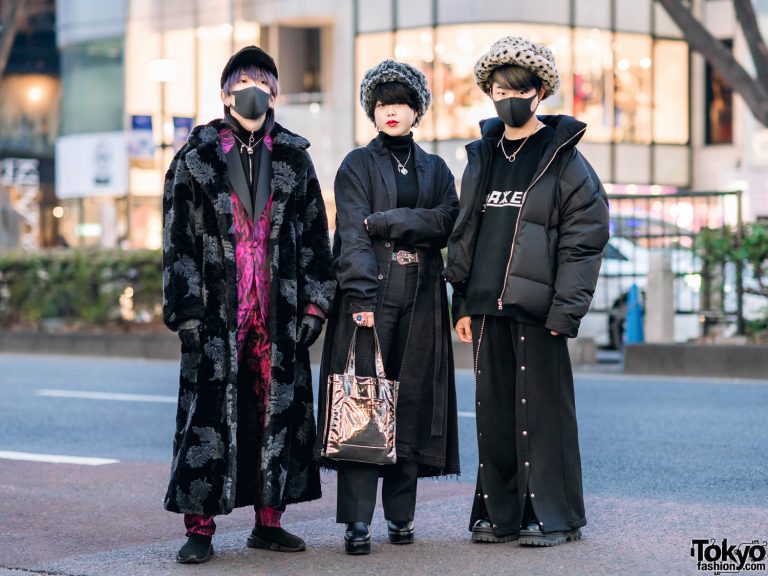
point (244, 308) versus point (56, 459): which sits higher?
point (244, 308)

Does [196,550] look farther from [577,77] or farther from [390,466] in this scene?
[577,77]

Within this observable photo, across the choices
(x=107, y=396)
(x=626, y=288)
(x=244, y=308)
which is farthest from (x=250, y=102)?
(x=626, y=288)

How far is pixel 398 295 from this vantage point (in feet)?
20.8

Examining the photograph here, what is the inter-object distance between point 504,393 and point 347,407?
0.67 m

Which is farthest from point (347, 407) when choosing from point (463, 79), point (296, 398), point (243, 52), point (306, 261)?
point (463, 79)

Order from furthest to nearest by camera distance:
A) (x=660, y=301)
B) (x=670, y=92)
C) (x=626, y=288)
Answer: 1. (x=670, y=92)
2. (x=626, y=288)
3. (x=660, y=301)

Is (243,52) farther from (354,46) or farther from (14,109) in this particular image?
(14,109)

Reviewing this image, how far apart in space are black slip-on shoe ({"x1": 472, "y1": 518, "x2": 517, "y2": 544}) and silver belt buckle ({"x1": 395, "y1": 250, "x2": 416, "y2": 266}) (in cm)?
111

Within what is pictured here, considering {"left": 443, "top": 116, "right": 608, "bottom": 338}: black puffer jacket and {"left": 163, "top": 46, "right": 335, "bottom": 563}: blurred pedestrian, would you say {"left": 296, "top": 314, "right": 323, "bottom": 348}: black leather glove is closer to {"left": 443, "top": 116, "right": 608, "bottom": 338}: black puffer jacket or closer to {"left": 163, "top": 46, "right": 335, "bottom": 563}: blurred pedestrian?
{"left": 163, "top": 46, "right": 335, "bottom": 563}: blurred pedestrian

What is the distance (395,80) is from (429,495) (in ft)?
8.17

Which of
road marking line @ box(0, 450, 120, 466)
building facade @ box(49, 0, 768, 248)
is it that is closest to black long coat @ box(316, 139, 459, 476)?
road marking line @ box(0, 450, 120, 466)

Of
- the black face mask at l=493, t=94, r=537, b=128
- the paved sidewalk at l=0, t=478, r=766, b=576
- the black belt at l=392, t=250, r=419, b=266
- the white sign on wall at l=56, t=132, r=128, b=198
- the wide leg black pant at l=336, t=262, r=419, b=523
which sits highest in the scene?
the white sign on wall at l=56, t=132, r=128, b=198

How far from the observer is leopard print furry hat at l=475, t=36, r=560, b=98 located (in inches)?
244

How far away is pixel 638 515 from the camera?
22.4ft
